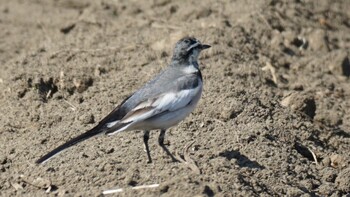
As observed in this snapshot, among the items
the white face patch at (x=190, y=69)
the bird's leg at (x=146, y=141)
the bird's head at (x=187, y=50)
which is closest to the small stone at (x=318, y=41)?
the bird's head at (x=187, y=50)

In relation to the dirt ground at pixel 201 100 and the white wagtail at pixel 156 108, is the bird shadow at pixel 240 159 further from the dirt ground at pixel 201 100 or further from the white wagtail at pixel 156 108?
the white wagtail at pixel 156 108

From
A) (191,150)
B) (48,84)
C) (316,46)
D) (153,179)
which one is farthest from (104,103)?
(316,46)

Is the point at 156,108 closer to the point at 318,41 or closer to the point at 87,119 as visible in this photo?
the point at 87,119

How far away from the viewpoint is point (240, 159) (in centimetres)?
861

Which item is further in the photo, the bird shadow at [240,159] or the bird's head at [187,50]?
the bird's head at [187,50]

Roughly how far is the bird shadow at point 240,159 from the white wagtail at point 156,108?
582 mm

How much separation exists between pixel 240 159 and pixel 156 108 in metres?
1.02

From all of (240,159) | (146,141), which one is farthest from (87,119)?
(240,159)

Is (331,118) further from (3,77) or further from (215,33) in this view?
(3,77)

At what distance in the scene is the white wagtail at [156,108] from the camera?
8.12 meters

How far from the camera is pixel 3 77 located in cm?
1095

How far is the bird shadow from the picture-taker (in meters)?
8.50

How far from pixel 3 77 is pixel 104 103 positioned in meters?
1.74

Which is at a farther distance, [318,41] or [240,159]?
[318,41]
